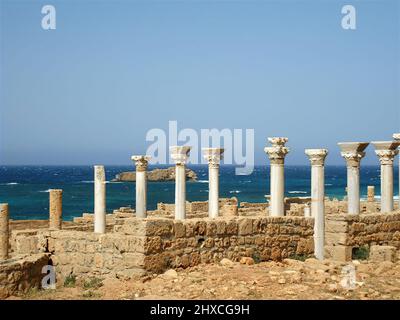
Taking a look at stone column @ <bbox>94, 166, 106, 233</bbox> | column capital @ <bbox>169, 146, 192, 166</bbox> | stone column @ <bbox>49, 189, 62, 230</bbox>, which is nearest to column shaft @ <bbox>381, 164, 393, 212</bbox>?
column capital @ <bbox>169, 146, 192, 166</bbox>

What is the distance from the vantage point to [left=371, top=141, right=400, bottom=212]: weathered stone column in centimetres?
1802

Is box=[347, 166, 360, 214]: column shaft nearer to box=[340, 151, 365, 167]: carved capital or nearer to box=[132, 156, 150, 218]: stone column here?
box=[340, 151, 365, 167]: carved capital

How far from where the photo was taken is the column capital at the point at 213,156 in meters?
18.3

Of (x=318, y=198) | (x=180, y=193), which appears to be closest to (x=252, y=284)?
(x=318, y=198)

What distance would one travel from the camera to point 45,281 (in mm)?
→ 12914

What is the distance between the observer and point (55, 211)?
16.8 meters

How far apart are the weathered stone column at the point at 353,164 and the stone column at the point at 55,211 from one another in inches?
294

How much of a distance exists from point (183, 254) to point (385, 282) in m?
3.64

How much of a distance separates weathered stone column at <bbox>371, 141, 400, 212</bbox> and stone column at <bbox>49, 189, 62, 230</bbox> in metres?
8.73

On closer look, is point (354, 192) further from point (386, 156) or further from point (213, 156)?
point (213, 156)

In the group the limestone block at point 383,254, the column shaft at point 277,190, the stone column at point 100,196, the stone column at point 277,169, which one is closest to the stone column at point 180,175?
the stone column at point 100,196

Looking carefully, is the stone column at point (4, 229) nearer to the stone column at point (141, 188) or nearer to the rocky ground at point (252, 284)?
the rocky ground at point (252, 284)

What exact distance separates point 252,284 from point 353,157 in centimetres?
720
